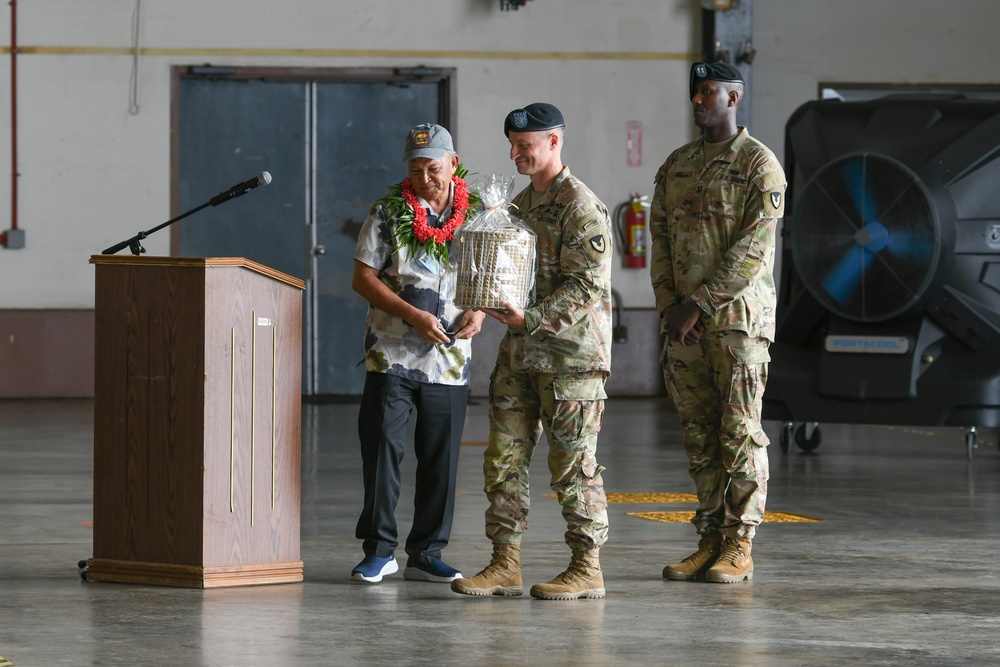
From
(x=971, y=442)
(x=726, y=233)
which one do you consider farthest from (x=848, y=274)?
(x=726, y=233)

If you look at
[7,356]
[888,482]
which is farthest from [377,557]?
[7,356]

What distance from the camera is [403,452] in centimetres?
516

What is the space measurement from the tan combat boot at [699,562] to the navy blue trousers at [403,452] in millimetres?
834

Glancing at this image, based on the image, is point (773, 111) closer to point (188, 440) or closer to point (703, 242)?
point (703, 242)

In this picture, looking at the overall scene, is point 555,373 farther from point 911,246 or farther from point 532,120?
point 911,246

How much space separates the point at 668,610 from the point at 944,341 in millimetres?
5475

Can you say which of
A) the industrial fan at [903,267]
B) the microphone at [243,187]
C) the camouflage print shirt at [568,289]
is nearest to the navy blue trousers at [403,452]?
the camouflage print shirt at [568,289]

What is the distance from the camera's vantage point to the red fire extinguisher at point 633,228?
1451 centimetres

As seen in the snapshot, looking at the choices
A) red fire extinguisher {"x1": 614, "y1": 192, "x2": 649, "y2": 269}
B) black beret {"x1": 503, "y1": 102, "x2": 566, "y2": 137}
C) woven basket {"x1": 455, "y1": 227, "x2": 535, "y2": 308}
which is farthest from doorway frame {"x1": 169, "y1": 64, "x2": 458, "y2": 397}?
woven basket {"x1": 455, "y1": 227, "x2": 535, "y2": 308}

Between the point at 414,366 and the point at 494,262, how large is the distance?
711 mm

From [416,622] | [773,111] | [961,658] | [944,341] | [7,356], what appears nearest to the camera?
[961,658]

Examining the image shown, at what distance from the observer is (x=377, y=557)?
512 centimetres

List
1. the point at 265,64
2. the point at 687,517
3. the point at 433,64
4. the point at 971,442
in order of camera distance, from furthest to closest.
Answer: the point at 433,64, the point at 265,64, the point at 971,442, the point at 687,517

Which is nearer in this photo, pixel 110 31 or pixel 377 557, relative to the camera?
pixel 377 557
